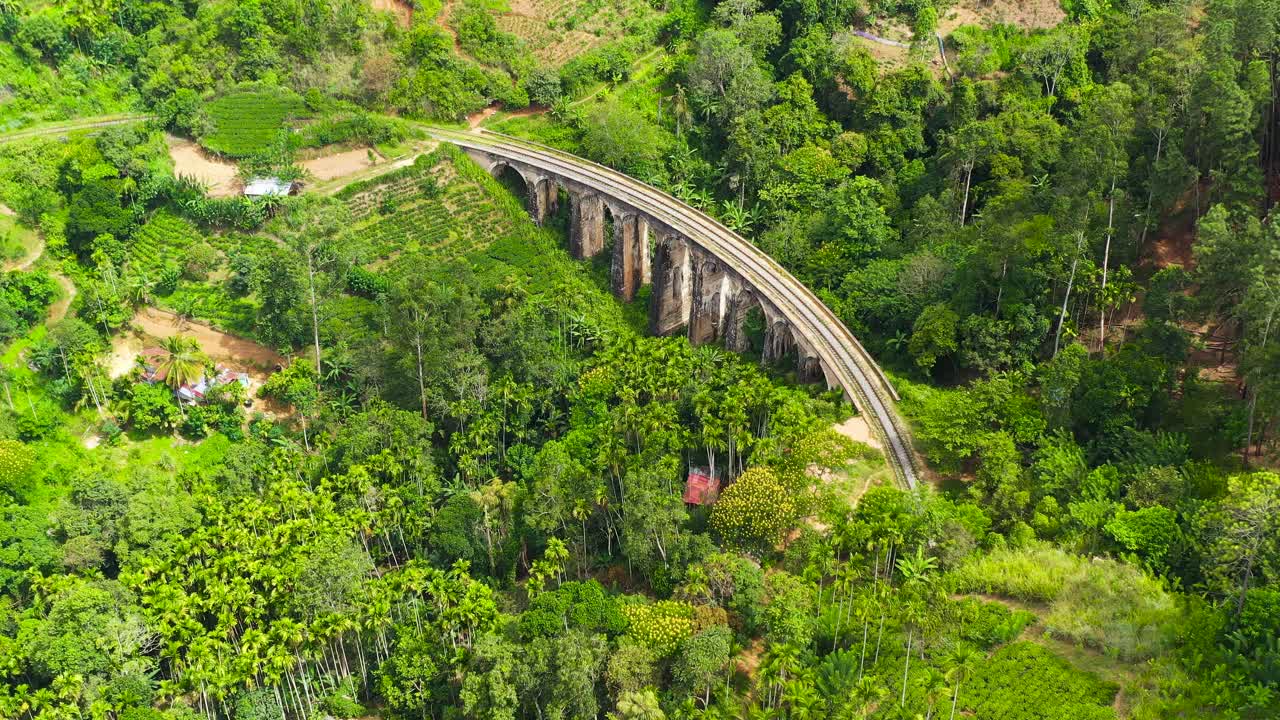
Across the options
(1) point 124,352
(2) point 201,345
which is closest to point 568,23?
(2) point 201,345

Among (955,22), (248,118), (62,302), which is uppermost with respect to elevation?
(955,22)

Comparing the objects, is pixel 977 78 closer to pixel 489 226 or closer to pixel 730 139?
pixel 730 139

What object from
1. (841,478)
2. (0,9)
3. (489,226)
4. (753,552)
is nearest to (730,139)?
(489,226)

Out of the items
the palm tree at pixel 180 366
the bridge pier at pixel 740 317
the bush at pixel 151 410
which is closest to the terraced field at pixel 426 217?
the palm tree at pixel 180 366

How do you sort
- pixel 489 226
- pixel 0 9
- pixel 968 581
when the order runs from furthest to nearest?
pixel 0 9 < pixel 489 226 < pixel 968 581

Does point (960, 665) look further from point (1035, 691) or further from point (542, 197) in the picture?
point (542, 197)

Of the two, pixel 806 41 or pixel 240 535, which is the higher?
pixel 806 41

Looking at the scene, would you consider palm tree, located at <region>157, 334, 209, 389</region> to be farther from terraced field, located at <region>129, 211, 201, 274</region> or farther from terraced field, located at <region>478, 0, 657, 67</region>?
terraced field, located at <region>478, 0, 657, 67</region>
